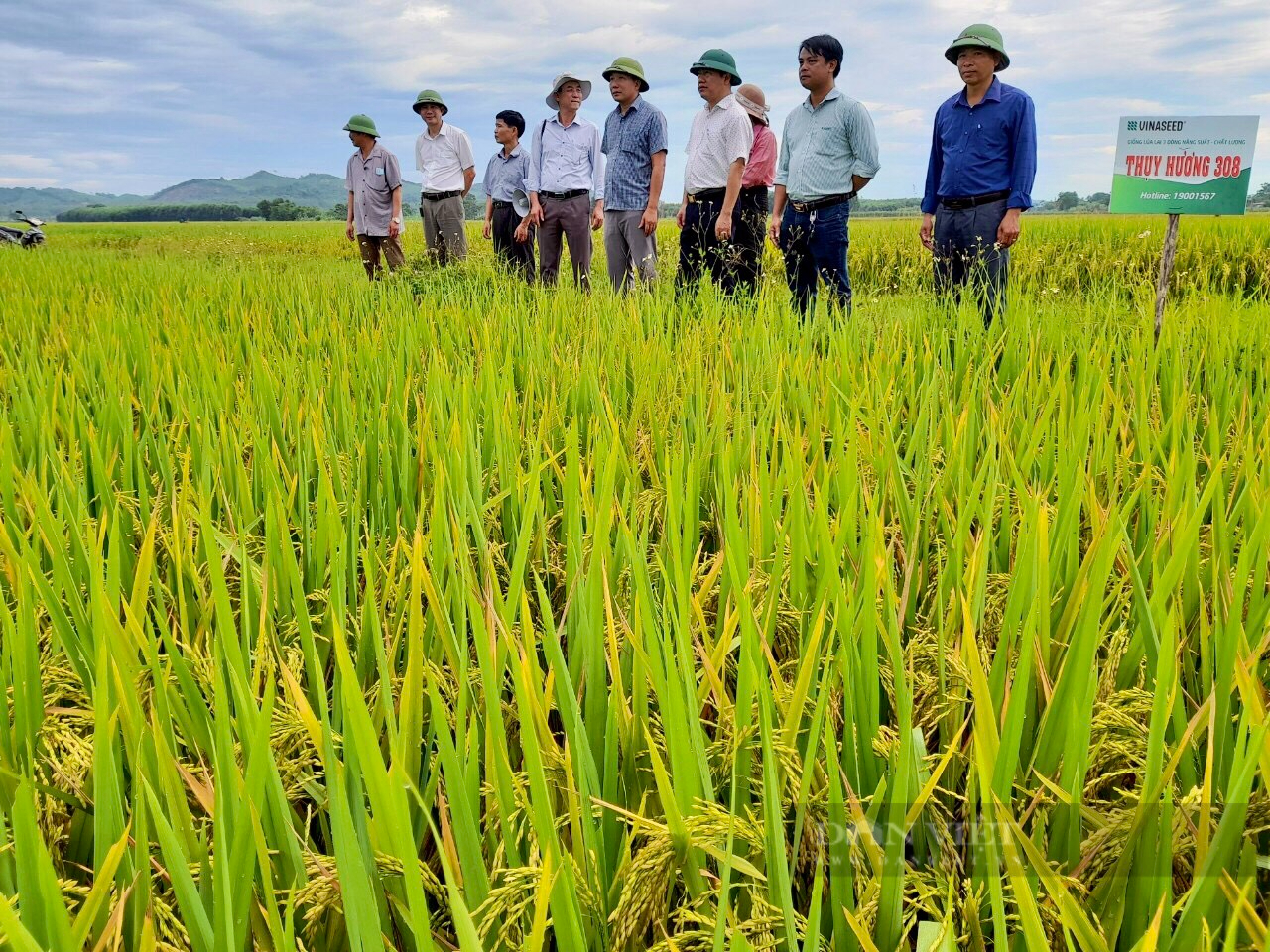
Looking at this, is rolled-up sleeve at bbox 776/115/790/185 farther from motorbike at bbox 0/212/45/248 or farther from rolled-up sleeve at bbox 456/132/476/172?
motorbike at bbox 0/212/45/248

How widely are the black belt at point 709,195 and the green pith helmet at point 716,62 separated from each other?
0.62 metres

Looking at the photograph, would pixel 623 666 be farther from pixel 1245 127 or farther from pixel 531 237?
pixel 531 237

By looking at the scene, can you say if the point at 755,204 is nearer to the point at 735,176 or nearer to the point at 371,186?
the point at 735,176

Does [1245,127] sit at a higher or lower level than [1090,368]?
higher

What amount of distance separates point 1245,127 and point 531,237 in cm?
512

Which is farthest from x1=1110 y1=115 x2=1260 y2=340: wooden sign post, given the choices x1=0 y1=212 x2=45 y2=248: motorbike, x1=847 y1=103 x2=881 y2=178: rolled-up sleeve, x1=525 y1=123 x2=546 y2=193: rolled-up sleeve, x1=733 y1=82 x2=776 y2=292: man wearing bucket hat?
x1=0 y1=212 x2=45 y2=248: motorbike

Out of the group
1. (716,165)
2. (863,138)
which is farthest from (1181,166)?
(716,165)

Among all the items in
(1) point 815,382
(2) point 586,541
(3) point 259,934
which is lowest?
(3) point 259,934

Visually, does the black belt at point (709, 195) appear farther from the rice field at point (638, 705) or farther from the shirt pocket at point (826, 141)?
the rice field at point (638, 705)

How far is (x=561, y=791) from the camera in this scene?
74 centimetres

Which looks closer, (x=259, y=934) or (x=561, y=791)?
(x=259, y=934)


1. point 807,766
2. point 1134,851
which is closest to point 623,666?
point 807,766

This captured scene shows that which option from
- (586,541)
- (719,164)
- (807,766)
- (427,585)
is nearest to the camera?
(807,766)

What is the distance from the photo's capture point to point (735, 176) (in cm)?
443
